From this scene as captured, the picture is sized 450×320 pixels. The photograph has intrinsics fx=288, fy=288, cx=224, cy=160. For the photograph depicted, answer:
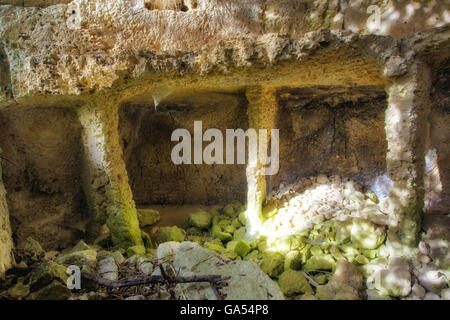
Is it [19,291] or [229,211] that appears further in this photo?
[229,211]

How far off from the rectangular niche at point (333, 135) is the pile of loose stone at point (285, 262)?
1.99 ft

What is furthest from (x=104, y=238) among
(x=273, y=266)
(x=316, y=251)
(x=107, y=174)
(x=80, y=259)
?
(x=316, y=251)

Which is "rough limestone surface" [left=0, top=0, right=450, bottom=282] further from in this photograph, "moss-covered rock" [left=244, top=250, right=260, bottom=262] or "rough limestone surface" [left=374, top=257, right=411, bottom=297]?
"moss-covered rock" [left=244, top=250, right=260, bottom=262]

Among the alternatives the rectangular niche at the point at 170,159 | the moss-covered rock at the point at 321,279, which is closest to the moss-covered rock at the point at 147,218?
the rectangular niche at the point at 170,159

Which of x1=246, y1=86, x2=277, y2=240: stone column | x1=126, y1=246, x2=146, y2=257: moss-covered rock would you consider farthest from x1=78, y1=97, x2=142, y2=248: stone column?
x1=246, y1=86, x2=277, y2=240: stone column

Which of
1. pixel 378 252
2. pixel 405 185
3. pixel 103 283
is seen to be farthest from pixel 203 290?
pixel 405 185

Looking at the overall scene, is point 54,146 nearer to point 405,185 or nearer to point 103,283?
point 103,283

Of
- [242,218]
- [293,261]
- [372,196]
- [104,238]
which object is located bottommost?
[293,261]

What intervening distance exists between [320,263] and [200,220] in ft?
6.32

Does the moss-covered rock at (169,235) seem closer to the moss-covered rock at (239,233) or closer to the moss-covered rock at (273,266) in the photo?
the moss-covered rock at (239,233)

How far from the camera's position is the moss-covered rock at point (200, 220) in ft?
13.6

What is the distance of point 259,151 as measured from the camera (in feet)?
12.0

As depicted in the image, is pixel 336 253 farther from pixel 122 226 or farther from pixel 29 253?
pixel 29 253

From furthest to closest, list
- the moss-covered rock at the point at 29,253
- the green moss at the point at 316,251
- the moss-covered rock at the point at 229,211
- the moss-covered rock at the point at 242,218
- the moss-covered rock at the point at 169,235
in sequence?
the moss-covered rock at the point at 229,211
the moss-covered rock at the point at 242,218
the moss-covered rock at the point at 169,235
the green moss at the point at 316,251
the moss-covered rock at the point at 29,253
